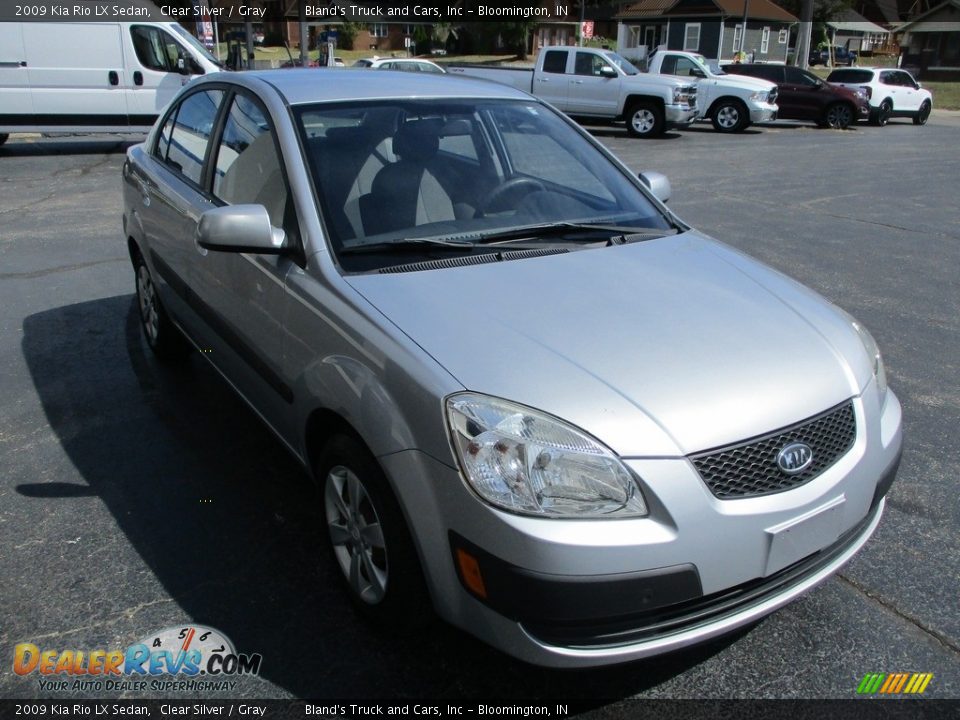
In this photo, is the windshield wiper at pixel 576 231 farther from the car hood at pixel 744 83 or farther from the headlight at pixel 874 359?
the car hood at pixel 744 83

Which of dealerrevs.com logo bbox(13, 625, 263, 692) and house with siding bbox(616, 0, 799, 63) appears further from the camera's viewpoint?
house with siding bbox(616, 0, 799, 63)

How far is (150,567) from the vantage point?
299cm

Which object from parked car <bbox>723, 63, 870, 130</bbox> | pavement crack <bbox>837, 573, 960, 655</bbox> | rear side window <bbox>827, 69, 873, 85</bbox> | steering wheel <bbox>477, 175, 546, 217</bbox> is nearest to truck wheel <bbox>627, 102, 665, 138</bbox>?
parked car <bbox>723, 63, 870, 130</bbox>

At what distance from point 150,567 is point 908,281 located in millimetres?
6309

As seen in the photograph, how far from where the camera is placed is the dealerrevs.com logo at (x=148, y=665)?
2.48m

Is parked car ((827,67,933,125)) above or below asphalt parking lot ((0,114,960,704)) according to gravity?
above

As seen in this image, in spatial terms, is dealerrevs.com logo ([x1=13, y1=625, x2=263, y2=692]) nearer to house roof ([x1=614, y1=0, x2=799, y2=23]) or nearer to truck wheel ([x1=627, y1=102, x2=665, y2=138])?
truck wheel ([x1=627, y1=102, x2=665, y2=138])

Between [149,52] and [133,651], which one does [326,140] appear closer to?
[133,651]

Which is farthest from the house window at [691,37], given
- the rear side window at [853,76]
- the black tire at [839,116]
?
the black tire at [839,116]

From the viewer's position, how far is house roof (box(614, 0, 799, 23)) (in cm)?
5066

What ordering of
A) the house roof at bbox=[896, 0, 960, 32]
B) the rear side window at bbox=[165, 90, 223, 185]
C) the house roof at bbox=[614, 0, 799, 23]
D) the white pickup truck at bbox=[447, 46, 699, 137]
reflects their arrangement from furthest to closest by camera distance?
the house roof at bbox=[896, 0, 960, 32], the house roof at bbox=[614, 0, 799, 23], the white pickup truck at bbox=[447, 46, 699, 137], the rear side window at bbox=[165, 90, 223, 185]

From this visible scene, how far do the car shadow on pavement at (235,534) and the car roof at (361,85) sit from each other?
1608 mm

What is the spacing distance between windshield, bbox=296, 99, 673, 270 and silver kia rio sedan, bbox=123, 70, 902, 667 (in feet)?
0.04

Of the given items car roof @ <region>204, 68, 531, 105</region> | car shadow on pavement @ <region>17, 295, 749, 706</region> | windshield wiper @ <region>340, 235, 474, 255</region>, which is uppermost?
car roof @ <region>204, 68, 531, 105</region>
